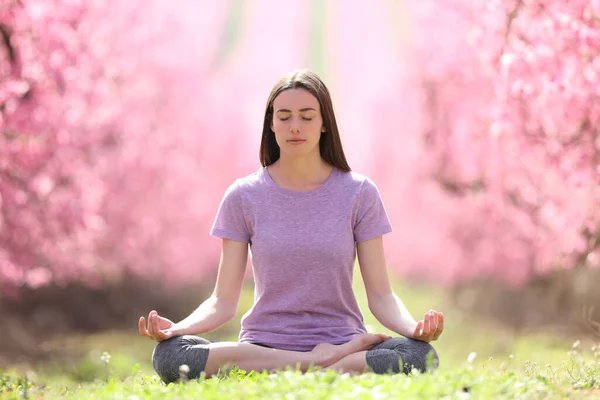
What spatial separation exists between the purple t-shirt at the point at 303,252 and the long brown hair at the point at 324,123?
0.23 meters

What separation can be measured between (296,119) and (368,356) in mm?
1488

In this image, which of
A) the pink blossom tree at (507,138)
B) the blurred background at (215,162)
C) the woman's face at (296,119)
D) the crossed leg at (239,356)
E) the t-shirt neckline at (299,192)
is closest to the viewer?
the crossed leg at (239,356)

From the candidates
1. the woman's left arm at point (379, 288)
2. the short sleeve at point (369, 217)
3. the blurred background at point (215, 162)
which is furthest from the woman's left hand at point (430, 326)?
the blurred background at point (215, 162)

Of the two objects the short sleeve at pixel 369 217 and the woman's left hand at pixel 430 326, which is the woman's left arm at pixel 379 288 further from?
the woman's left hand at pixel 430 326

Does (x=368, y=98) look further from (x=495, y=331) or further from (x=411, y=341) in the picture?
(x=411, y=341)

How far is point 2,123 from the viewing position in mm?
8836

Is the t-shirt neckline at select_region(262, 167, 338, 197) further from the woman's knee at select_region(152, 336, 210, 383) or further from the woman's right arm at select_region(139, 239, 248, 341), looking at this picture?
the woman's knee at select_region(152, 336, 210, 383)

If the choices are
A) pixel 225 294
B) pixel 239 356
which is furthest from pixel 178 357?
pixel 225 294

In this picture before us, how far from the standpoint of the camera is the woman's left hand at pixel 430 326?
5336mm

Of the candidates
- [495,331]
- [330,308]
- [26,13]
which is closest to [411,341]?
[330,308]

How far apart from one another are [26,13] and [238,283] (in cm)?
474

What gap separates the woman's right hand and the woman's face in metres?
1.28

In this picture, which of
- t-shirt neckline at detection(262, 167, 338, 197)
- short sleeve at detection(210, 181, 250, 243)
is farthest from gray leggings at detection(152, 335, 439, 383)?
t-shirt neckline at detection(262, 167, 338, 197)

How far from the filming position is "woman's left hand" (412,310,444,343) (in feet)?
17.5
